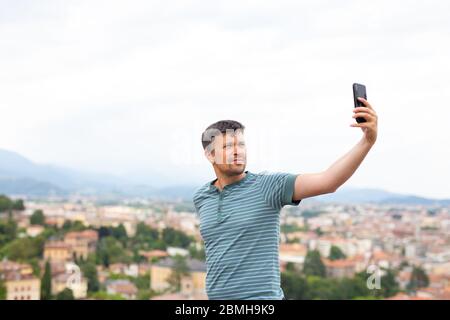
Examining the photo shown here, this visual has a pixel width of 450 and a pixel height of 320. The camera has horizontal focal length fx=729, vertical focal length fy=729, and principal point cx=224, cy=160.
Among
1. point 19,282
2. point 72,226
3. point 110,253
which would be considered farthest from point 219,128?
point 72,226

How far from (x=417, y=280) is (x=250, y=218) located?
1144 inches

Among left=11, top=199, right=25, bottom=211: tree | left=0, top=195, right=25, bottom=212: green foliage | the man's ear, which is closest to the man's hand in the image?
the man's ear

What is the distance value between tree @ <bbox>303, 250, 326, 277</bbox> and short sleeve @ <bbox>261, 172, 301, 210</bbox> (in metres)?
27.3

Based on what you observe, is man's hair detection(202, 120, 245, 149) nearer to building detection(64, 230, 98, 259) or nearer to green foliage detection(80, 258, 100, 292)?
green foliage detection(80, 258, 100, 292)

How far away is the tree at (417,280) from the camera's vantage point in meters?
28.0

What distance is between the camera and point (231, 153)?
117cm

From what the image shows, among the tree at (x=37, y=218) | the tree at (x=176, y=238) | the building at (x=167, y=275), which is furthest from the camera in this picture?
the tree at (x=176, y=238)

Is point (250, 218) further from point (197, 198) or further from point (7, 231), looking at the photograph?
point (7, 231)

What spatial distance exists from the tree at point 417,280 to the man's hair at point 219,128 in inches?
1084

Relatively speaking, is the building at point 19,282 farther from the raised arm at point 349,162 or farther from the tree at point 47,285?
the raised arm at point 349,162

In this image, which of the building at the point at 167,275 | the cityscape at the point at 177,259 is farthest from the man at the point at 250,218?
the building at the point at 167,275

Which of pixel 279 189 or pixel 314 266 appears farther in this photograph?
pixel 314 266

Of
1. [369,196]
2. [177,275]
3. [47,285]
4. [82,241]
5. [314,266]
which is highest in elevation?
[369,196]
